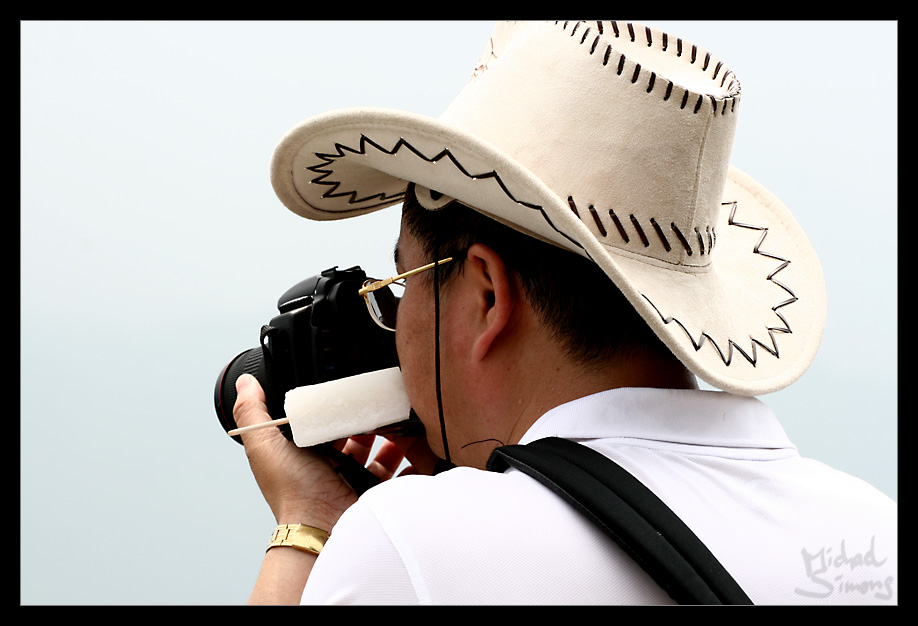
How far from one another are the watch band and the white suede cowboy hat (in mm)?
581

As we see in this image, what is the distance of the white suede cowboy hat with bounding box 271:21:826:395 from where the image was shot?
0.92 m

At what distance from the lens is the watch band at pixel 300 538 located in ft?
4.25

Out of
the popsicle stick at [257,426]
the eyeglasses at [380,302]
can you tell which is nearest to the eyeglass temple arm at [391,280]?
the eyeglasses at [380,302]

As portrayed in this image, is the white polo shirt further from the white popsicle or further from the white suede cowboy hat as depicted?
the white popsicle

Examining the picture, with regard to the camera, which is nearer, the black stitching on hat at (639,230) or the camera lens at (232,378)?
the black stitching on hat at (639,230)

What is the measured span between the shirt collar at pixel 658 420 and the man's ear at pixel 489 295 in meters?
0.12

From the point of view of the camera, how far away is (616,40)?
1.05m

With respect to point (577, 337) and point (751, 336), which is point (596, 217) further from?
point (751, 336)

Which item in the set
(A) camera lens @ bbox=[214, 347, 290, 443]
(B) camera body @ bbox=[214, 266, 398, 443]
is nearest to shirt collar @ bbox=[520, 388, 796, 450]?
(B) camera body @ bbox=[214, 266, 398, 443]

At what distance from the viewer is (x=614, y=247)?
981mm

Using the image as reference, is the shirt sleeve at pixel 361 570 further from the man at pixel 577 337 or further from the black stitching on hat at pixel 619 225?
the black stitching on hat at pixel 619 225

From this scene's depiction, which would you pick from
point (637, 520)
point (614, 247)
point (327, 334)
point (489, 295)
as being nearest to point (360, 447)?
point (327, 334)

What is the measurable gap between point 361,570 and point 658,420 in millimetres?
371

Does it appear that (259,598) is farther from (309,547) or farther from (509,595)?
(509,595)
